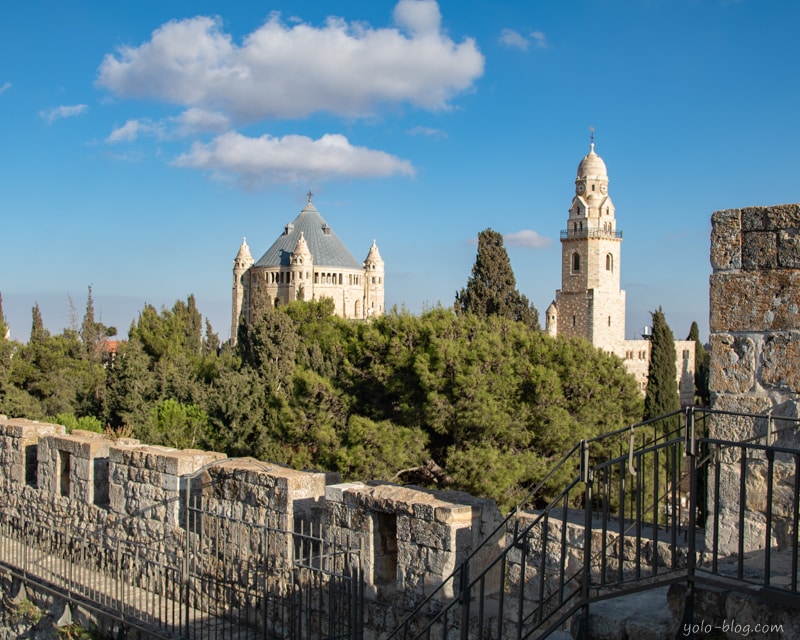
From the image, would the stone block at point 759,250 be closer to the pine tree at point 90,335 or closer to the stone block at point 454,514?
the stone block at point 454,514

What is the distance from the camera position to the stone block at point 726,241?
14.1 ft

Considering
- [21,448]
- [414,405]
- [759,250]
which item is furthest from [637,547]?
[414,405]

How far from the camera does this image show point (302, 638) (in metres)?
6.18

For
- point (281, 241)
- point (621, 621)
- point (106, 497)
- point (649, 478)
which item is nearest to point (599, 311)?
point (281, 241)

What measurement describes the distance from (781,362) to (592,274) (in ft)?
193

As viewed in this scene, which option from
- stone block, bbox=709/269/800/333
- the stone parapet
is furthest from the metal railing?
the stone parapet

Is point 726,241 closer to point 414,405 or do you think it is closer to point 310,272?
point 414,405

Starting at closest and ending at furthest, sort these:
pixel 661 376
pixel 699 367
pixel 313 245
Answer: pixel 661 376 < pixel 699 367 < pixel 313 245

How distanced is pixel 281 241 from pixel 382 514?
84.2 m

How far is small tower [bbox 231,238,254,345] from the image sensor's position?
88875 mm

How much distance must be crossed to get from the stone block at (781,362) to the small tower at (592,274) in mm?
56911

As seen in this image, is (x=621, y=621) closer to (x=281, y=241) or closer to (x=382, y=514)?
(x=382, y=514)

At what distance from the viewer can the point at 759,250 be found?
422 centimetres

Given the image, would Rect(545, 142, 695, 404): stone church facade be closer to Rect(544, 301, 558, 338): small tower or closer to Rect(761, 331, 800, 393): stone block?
Rect(544, 301, 558, 338): small tower
